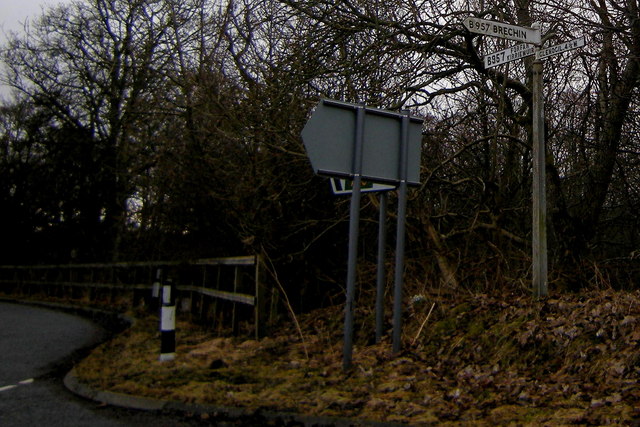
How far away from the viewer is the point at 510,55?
7.67m

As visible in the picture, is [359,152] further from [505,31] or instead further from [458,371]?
[458,371]

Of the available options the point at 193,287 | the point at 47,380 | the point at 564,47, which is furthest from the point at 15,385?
the point at 564,47

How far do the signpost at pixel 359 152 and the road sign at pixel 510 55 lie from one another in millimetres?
951

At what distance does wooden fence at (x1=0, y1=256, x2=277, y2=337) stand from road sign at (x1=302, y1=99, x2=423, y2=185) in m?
2.56

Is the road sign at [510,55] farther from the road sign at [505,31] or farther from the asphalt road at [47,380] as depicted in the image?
the asphalt road at [47,380]

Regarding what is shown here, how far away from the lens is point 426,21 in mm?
10203

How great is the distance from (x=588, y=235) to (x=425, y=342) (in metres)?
4.37

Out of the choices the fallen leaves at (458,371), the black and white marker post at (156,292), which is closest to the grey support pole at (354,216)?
the fallen leaves at (458,371)

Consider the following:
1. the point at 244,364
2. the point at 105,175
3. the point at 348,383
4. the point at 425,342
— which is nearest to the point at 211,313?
the point at 244,364

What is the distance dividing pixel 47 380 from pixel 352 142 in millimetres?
3948

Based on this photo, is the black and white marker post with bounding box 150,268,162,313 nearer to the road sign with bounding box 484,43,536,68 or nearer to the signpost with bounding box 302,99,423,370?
the signpost with bounding box 302,99,423,370

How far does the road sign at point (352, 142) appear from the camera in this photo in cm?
709

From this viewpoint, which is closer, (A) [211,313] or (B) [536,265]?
(B) [536,265]

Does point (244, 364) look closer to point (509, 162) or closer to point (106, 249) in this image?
point (509, 162)
